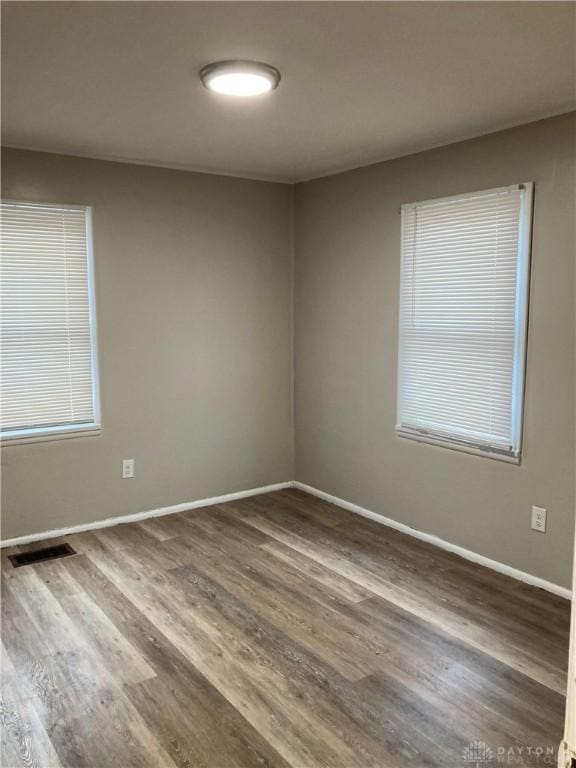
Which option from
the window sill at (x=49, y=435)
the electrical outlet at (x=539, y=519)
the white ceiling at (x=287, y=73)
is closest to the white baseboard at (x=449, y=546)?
the electrical outlet at (x=539, y=519)

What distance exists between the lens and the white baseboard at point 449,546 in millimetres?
3112

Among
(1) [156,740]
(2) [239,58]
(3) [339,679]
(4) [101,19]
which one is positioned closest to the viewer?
(4) [101,19]

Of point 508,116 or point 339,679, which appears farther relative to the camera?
point 508,116

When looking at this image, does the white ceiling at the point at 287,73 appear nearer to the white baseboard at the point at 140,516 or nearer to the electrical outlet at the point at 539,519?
the electrical outlet at the point at 539,519

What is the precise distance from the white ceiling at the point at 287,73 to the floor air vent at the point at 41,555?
2.32 m

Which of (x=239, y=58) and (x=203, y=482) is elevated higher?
(x=239, y=58)

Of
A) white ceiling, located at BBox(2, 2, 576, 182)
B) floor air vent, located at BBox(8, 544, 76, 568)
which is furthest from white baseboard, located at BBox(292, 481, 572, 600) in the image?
white ceiling, located at BBox(2, 2, 576, 182)

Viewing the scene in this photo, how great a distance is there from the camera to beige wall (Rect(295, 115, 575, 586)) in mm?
2967

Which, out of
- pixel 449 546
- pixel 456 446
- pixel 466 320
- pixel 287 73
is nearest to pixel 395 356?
pixel 466 320

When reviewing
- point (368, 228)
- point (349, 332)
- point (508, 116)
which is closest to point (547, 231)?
point (508, 116)

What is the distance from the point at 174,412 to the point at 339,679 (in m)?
2.26

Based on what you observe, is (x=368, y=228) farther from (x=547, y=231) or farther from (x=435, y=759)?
(x=435, y=759)

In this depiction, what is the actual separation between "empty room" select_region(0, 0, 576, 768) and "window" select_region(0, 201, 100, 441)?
2cm

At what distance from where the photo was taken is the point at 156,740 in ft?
6.78
